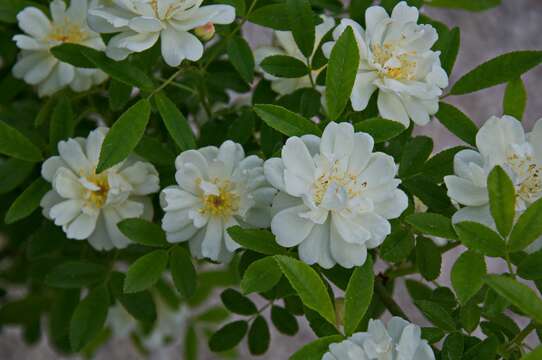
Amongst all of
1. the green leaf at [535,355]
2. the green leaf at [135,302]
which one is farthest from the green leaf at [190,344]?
the green leaf at [535,355]

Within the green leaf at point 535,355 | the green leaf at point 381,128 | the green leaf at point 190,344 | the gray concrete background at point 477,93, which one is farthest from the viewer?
the gray concrete background at point 477,93

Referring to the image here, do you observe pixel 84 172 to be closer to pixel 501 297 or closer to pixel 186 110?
pixel 186 110

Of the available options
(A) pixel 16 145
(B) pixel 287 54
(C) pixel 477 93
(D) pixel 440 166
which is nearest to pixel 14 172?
(A) pixel 16 145

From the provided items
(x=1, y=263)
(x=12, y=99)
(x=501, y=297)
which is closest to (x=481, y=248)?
(x=501, y=297)

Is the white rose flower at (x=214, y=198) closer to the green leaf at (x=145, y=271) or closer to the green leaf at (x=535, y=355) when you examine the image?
the green leaf at (x=145, y=271)

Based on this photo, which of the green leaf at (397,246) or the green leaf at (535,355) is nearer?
the green leaf at (535,355)

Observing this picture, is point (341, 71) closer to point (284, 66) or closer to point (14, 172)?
point (284, 66)
